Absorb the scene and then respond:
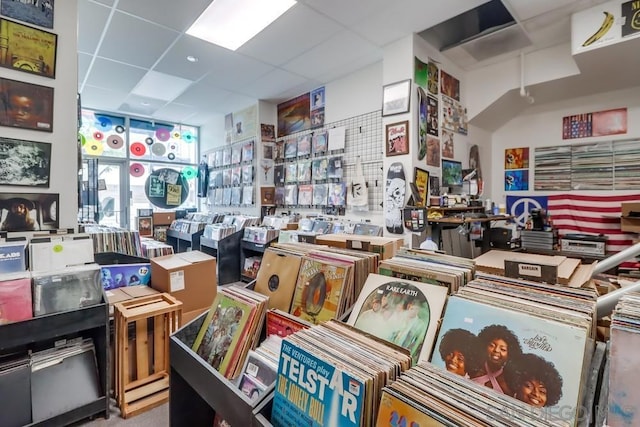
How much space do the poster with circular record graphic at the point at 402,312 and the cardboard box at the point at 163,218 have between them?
569 centimetres

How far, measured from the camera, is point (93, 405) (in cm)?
169

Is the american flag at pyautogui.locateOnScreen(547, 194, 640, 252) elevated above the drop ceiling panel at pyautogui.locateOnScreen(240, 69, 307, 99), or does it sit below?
below

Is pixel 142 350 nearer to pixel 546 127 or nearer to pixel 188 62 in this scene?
pixel 188 62

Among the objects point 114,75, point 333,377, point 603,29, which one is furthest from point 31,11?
point 603,29

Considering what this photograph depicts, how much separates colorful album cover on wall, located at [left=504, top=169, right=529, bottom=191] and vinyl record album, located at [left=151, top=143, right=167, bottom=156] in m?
6.17

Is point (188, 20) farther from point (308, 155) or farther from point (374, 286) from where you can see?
point (374, 286)

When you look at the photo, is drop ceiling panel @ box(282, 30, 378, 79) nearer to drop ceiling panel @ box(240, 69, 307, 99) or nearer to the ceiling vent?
drop ceiling panel @ box(240, 69, 307, 99)

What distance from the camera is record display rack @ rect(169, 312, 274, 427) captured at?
2.79 feet

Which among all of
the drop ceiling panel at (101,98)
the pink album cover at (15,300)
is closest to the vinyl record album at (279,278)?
the pink album cover at (15,300)

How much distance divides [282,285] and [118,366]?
130 centimetres

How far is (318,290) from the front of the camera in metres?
1.21

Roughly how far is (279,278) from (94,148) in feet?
19.6

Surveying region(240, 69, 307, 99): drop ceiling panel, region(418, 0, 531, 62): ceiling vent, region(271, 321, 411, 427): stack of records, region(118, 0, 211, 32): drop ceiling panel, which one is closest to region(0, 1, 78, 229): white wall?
region(118, 0, 211, 32): drop ceiling panel

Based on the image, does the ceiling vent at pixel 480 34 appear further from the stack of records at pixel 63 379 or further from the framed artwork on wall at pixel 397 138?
the stack of records at pixel 63 379
